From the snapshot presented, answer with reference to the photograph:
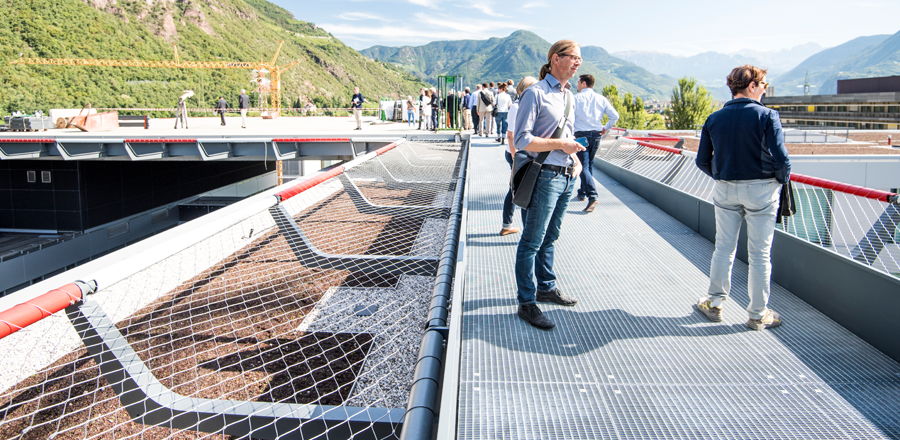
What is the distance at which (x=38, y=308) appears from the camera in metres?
2.20

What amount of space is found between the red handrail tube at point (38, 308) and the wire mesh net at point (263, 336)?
17cm

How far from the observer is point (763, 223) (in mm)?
3629

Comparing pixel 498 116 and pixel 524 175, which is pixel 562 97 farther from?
pixel 498 116

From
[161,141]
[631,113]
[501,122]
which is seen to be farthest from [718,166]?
[631,113]

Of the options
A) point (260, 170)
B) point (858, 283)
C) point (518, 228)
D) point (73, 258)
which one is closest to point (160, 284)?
point (518, 228)

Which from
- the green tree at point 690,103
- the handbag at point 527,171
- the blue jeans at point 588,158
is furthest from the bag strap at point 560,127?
the green tree at point 690,103

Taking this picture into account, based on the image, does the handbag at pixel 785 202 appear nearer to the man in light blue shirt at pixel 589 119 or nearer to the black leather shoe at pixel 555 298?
the black leather shoe at pixel 555 298

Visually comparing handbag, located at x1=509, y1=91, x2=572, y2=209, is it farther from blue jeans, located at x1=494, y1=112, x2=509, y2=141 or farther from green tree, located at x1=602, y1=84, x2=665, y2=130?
green tree, located at x1=602, y1=84, x2=665, y2=130

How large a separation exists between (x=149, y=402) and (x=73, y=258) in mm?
29438

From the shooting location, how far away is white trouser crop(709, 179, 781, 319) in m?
3.60

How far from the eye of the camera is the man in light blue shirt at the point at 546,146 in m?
3.48

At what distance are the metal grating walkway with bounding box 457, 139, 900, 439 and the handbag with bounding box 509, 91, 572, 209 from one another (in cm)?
87

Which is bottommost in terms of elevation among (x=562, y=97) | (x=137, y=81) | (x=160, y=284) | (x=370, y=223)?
(x=160, y=284)

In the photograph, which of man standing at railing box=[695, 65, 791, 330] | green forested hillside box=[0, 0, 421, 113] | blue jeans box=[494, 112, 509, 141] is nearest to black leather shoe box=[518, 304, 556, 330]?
man standing at railing box=[695, 65, 791, 330]
